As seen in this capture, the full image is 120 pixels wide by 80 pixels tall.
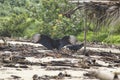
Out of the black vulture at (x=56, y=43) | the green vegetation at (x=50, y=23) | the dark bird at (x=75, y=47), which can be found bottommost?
the green vegetation at (x=50, y=23)

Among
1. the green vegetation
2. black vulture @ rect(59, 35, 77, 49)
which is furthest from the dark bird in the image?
the green vegetation

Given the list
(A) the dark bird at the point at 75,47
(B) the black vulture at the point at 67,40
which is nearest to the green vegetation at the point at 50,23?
(A) the dark bird at the point at 75,47

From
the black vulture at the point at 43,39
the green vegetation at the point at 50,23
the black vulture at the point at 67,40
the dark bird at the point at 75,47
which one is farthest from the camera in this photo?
the green vegetation at the point at 50,23

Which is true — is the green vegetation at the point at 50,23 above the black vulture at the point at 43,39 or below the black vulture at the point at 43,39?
below

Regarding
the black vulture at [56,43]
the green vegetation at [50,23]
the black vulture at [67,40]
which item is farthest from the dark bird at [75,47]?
the green vegetation at [50,23]

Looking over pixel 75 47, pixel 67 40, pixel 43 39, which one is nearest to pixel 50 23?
pixel 75 47

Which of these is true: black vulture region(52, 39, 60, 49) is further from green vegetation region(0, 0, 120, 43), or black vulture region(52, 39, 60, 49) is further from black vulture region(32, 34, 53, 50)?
green vegetation region(0, 0, 120, 43)

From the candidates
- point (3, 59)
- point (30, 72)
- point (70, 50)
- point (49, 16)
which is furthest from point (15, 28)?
point (30, 72)

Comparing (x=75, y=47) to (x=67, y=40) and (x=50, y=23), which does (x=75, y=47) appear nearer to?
(x=67, y=40)

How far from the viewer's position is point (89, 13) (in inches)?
593

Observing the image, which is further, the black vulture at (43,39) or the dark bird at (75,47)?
the dark bird at (75,47)

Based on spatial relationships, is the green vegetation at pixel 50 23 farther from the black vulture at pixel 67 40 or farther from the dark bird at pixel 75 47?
the black vulture at pixel 67 40

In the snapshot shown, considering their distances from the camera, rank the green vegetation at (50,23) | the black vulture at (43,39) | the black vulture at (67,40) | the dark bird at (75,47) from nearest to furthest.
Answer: the black vulture at (43,39) < the black vulture at (67,40) < the dark bird at (75,47) < the green vegetation at (50,23)

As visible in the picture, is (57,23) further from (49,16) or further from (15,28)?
(15,28)
